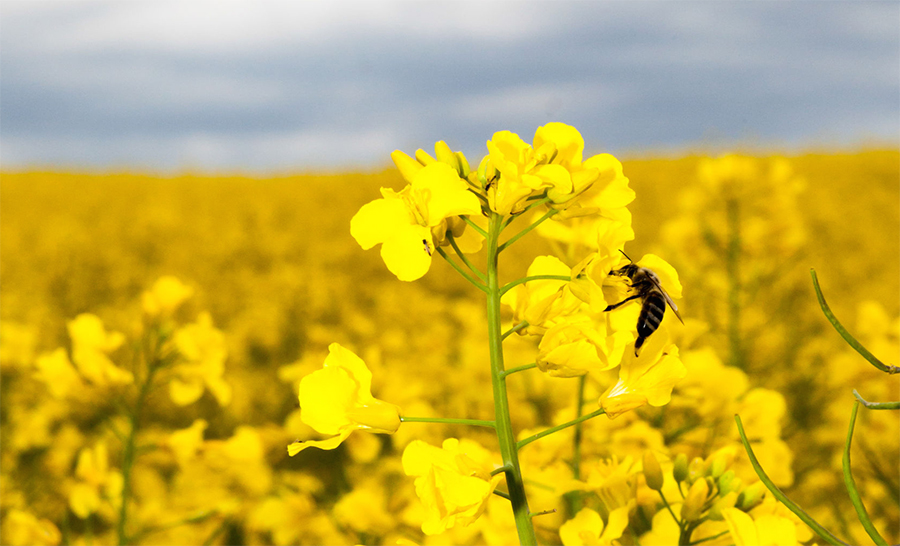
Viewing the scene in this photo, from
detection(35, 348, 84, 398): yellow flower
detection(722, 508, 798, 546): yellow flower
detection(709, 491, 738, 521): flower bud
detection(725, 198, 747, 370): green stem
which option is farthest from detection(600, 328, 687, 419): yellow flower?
detection(725, 198, 747, 370): green stem

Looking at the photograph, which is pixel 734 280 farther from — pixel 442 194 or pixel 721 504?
pixel 442 194

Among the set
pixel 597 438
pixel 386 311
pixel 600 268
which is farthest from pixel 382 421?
pixel 386 311

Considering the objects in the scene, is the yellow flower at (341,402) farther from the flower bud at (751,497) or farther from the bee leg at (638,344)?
the flower bud at (751,497)

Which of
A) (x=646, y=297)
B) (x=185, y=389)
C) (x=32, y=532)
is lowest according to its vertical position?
(x=32, y=532)

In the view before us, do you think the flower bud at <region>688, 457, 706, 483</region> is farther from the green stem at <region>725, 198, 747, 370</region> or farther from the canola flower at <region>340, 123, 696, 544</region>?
the green stem at <region>725, 198, 747, 370</region>

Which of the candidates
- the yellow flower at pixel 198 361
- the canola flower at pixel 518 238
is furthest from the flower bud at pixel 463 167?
the yellow flower at pixel 198 361

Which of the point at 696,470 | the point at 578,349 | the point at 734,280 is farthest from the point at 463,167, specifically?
the point at 734,280
